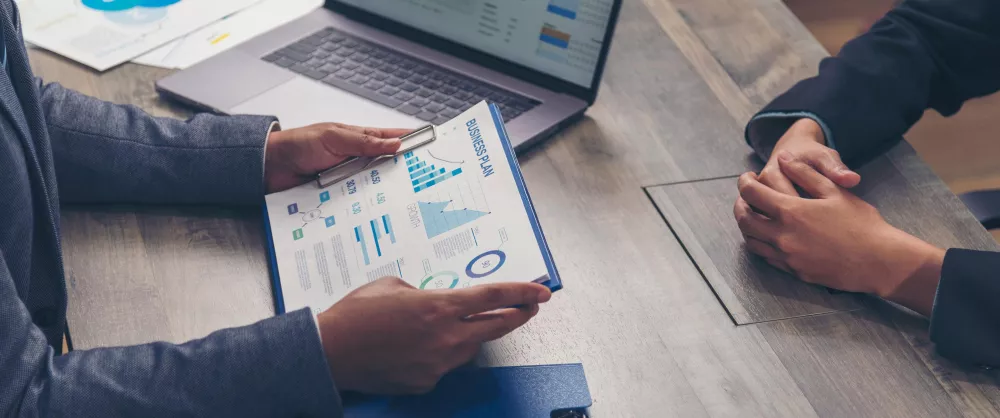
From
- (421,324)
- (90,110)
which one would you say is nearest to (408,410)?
(421,324)

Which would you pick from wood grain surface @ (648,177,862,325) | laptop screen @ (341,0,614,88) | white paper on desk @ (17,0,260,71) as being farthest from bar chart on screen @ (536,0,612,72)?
white paper on desk @ (17,0,260,71)

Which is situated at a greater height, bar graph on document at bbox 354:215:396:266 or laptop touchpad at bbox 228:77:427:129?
bar graph on document at bbox 354:215:396:266

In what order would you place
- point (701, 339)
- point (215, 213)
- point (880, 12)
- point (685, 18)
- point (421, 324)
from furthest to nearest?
point (880, 12)
point (685, 18)
point (215, 213)
point (701, 339)
point (421, 324)

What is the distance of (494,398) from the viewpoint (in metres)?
0.73

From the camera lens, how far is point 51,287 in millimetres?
779

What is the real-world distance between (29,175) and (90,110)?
172 millimetres

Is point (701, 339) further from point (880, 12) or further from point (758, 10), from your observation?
point (880, 12)

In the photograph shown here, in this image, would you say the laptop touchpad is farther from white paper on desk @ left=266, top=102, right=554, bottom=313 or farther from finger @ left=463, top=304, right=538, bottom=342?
finger @ left=463, top=304, right=538, bottom=342

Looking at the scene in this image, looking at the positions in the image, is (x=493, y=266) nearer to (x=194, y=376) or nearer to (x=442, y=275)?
(x=442, y=275)

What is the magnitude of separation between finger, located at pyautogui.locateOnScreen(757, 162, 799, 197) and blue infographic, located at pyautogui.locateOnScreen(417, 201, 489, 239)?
369mm

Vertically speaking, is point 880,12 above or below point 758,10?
below

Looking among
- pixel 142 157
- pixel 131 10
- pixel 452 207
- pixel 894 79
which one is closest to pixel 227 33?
pixel 131 10

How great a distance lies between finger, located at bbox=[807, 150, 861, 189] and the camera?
3.09ft

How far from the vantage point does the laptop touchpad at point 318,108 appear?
1035 mm
